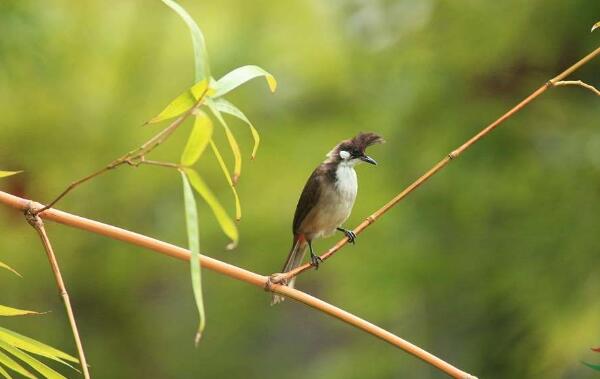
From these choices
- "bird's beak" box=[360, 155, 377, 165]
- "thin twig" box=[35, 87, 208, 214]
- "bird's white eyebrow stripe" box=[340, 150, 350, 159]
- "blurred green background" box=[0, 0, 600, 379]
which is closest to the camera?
"thin twig" box=[35, 87, 208, 214]

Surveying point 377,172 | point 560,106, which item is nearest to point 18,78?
point 377,172

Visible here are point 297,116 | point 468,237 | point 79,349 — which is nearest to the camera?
point 79,349

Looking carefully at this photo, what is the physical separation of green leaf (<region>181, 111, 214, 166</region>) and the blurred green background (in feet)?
5.36

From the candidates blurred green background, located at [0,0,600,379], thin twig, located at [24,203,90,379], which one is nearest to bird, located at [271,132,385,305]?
blurred green background, located at [0,0,600,379]

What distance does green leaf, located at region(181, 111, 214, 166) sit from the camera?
0.75 metres

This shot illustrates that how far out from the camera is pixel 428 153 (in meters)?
2.61

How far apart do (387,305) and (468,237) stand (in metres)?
0.31

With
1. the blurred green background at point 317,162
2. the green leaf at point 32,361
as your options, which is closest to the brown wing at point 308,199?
the blurred green background at point 317,162

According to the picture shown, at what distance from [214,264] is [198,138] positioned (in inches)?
5.3

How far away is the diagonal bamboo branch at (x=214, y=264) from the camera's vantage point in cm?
81

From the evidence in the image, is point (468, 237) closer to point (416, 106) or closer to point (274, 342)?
point (416, 106)

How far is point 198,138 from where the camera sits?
76 centimetres

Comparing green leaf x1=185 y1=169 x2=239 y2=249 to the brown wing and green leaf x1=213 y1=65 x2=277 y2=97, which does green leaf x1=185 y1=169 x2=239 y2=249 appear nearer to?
green leaf x1=213 y1=65 x2=277 y2=97

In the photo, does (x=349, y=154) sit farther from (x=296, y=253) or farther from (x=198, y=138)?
(x=198, y=138)
